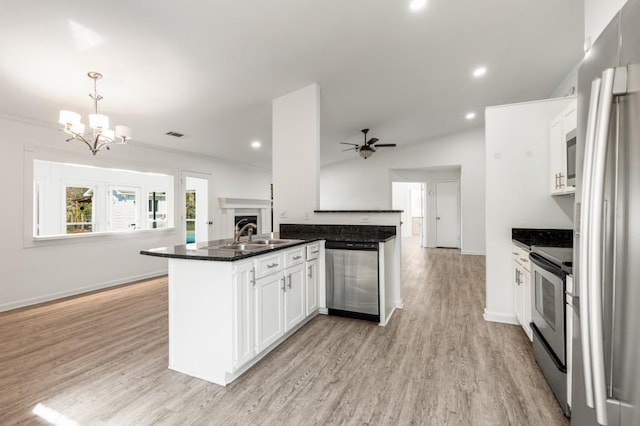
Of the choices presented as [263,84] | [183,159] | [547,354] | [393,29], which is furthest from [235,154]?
[547,354]

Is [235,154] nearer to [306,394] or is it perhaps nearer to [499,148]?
[499,148]

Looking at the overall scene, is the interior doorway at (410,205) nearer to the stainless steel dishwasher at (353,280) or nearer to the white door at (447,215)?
the white door at (447,215)

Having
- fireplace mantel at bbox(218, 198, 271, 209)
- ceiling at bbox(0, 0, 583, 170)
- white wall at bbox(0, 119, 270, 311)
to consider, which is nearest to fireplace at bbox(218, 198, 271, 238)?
fireplace mantel at bbox(218, 198, 271, 209)

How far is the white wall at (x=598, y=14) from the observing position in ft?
5.80

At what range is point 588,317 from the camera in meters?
0.78

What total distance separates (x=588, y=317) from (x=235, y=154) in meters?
6.68

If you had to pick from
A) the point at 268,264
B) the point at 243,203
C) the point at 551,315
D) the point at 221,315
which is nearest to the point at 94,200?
the point at 243,203

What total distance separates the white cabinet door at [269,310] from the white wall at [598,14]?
8.94 ft

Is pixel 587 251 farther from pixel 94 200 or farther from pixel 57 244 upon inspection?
pixel 94 200

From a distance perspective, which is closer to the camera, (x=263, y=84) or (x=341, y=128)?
(x=263, y=84)

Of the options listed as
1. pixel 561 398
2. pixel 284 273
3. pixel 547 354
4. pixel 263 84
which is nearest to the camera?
pixel 561 398

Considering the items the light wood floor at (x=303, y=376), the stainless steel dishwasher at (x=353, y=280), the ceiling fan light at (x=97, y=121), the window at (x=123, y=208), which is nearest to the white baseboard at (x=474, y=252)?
the light wood floor at (x=303, y=376)

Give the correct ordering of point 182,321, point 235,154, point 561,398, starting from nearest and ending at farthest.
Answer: point 561,398 → point 182,321 → point 235,154

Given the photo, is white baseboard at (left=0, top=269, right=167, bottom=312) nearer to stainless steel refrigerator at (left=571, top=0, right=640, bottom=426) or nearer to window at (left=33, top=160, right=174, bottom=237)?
window at (left=33, top=160, right=174, bottom=237)
